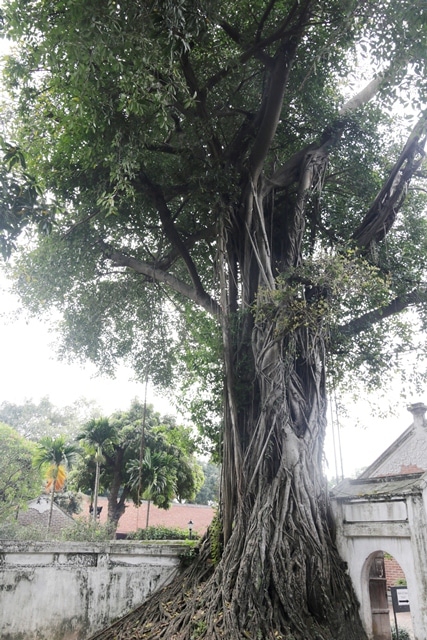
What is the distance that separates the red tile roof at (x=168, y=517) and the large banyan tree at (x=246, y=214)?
37.8ft

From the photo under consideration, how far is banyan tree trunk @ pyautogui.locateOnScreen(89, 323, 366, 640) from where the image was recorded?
4.80m

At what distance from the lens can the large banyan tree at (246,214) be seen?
482 cm

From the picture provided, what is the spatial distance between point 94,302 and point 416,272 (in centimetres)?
523

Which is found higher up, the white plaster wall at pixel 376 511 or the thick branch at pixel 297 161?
the thick branch at pixel 297 161

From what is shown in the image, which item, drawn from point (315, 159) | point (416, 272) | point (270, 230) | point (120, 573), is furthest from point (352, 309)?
point (120, 573)

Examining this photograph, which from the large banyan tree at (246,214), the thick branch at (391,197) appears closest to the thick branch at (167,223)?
the large banyan tree at (246,214)

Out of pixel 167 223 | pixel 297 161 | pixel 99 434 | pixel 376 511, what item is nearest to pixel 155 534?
pixel 99 434

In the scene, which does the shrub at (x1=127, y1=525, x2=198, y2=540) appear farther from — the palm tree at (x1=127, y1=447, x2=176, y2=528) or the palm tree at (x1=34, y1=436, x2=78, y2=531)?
the palm tree at (x1=34, y1=436, x2=78, y2=531)

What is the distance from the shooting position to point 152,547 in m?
6.32

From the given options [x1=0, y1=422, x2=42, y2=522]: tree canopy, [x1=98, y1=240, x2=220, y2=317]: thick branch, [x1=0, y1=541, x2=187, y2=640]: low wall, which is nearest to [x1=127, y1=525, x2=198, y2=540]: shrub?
[x1=0, y1=422, x2=42, y2=522]: tree canopy

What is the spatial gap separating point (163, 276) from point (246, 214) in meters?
1.70

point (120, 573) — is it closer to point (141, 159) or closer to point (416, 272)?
point (141, 159)

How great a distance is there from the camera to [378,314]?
6902mm

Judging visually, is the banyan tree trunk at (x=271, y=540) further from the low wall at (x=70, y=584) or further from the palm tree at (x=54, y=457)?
the palm tree at (x=54, y=457)
